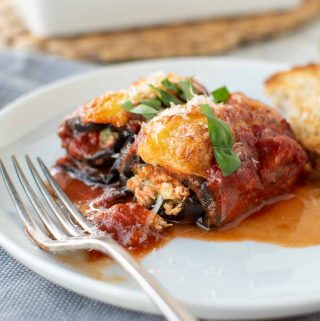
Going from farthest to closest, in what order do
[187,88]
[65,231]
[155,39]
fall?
[155,39] < [187,88] < [65,231]

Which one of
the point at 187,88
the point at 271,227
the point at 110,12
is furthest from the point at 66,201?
the point at 110,12

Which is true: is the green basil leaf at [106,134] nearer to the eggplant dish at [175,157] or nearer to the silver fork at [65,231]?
the eggplant dish at [175,157]

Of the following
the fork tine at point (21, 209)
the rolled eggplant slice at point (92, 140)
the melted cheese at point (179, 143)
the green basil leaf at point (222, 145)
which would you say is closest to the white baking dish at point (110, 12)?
the rolled eggplant slice at point (92, 140)

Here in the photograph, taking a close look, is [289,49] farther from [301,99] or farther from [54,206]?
[54,206]

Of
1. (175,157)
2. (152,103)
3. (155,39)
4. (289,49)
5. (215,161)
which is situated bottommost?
(289,49)

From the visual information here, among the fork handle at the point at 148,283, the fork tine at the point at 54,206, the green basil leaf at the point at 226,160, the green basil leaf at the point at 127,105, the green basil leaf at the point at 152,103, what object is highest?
the green basil leaf at the point at 127,105

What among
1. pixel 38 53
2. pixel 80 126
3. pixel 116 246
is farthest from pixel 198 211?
pixel 38 53
